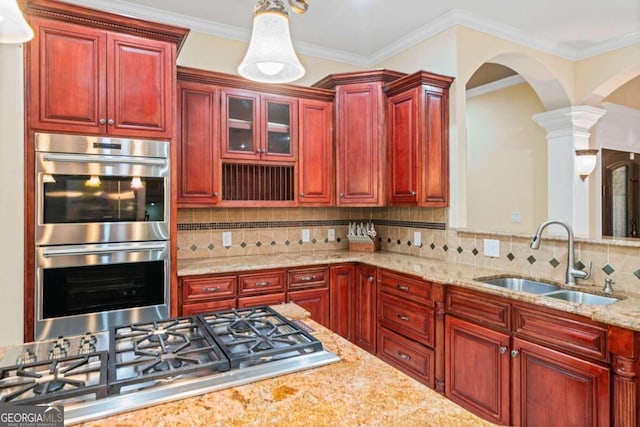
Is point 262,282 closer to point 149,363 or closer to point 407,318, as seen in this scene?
point 407,318

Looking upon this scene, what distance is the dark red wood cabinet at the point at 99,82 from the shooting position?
89.0 inches

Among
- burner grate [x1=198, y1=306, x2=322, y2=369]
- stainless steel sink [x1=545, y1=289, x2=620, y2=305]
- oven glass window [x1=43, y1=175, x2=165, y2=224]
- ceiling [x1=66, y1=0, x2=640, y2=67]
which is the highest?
ceiling [x1=66, y1=0, x2=640, y2=67]

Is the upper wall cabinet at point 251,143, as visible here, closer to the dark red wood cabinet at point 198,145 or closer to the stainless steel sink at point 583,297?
the dark red wood cabinet at point 198,145

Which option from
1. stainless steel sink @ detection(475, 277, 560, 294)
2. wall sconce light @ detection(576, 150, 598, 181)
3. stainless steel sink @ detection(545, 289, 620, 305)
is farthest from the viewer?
wall sconce light @ detection(576, 150, 598, 181)

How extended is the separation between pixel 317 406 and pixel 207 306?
212cm

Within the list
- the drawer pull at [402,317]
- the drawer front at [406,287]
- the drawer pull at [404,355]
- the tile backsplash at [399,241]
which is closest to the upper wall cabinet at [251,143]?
the tile backsplash at [399,241]

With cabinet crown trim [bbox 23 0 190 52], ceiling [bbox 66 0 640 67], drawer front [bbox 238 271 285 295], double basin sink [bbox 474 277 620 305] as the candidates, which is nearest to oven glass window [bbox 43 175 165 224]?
drawer front [bbox 238 271 285 295]

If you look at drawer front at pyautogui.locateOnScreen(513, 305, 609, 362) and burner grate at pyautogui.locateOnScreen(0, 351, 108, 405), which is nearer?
burner grate at pyautogui.locateOnScreen(0, 351, 108, 405)

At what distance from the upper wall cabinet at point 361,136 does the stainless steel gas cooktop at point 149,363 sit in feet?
7.42

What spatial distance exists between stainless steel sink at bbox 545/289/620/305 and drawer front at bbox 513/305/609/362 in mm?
386

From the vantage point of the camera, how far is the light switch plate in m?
2.84

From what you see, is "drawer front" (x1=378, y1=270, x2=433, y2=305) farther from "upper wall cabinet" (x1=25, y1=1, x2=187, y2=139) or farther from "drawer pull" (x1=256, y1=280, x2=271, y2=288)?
"upper wall cabinet" (x1=25, y1=1, x2=187, y2=139)

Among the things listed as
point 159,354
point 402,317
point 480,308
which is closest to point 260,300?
point 402,317

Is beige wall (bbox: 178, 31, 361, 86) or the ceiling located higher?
the ceiling
